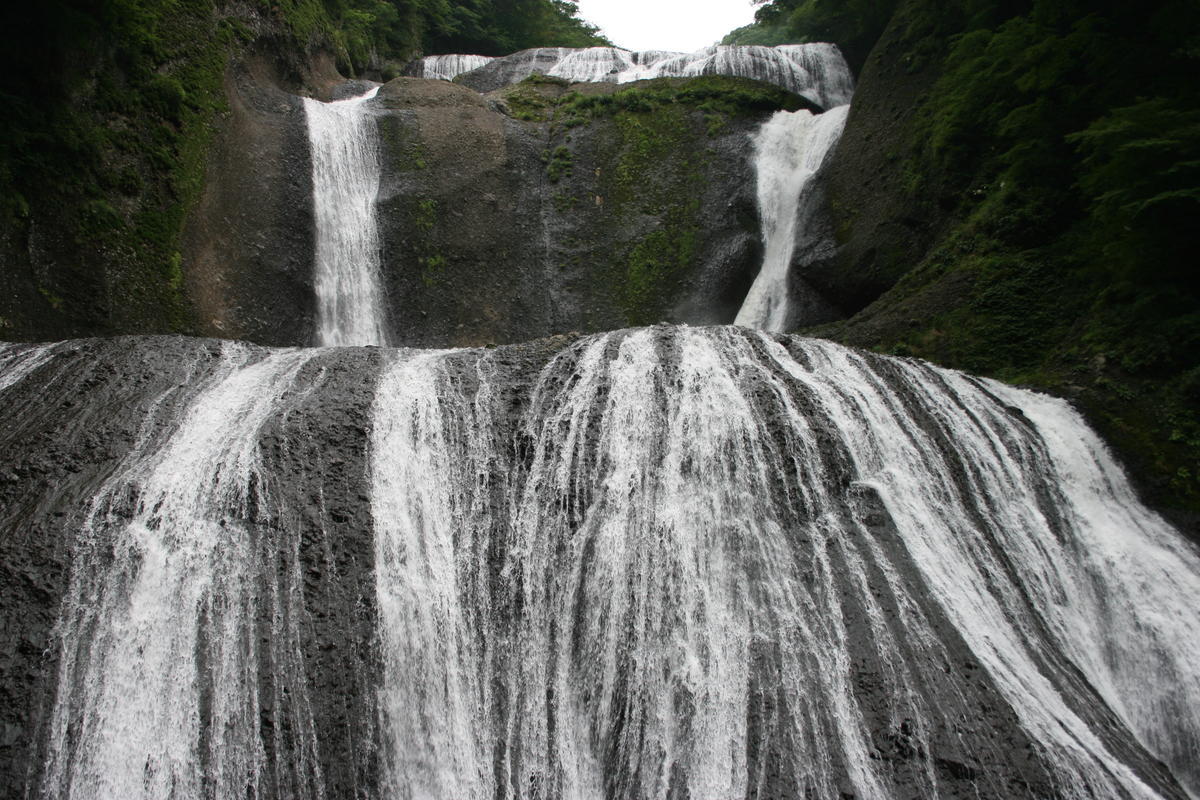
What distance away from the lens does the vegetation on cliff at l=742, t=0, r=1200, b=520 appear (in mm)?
7094

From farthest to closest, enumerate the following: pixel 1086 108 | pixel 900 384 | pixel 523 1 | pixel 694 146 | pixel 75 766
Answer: pixel 523 1 < pixel 694 146 < pixel 1086 108 < pixel 900 384 < pixel 75 766

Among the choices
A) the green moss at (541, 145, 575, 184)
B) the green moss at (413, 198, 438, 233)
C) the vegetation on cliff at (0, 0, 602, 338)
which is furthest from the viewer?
the green moss at (541, 145, 575, 184)

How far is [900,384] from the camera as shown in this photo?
24.7 ft

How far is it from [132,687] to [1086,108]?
443 inches

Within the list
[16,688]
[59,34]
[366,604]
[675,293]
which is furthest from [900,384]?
[59,34]

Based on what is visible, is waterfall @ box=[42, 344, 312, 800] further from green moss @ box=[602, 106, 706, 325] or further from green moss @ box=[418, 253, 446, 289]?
green moss @ box=[602, 106, 706, 325]

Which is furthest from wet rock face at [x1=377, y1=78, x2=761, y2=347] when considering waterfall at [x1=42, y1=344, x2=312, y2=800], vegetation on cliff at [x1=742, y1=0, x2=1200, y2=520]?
waterfall at [x1=42, y1=344, x2=312, y2=800]

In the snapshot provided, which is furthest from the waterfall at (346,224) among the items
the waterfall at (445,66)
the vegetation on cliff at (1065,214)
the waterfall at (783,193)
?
the vegetation on cliff at (1065,214)

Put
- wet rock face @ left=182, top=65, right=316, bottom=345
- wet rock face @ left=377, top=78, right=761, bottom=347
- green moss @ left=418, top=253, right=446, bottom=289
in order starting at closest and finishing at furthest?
wet rock face @ left=182, top=65, right=316, bottom=345 → green moss @ left=418, top=253, right=446, bottom=289 → wet rock face @ left=377, top=78, right=761, bottom=347

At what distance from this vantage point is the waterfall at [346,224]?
12266 millimetres

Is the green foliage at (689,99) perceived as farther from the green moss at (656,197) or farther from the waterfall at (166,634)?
the waterfall at (166,634)

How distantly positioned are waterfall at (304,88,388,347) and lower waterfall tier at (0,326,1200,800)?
5017mm

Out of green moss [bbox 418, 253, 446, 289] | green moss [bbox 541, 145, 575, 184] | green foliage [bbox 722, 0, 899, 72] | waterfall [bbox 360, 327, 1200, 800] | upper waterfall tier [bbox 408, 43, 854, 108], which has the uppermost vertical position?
green foliage [bbox 722, 0, 899, 72]

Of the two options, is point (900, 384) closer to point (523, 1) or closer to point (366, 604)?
point (366, 604)
